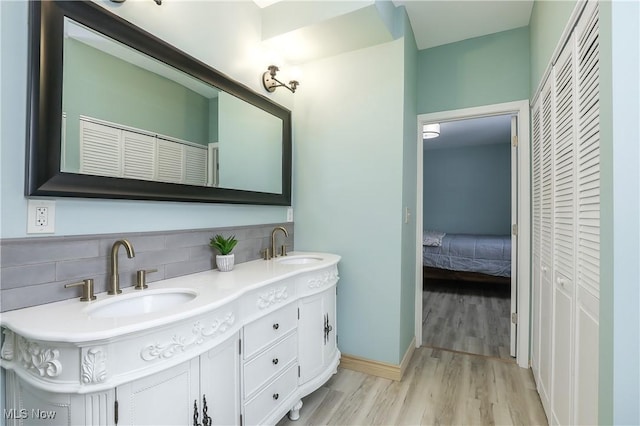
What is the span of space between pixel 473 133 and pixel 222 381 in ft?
17.6

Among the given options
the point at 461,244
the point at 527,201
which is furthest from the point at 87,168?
the point at 461,244

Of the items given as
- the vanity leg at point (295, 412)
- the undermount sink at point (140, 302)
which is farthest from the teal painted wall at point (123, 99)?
the vanity leg at point (295, 412)

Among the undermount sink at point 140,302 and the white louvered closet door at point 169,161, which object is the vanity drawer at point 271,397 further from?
the white louvered closet door at point 169,161

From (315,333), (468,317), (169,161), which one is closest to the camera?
(169,161)

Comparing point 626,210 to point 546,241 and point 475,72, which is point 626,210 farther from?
point 475,72

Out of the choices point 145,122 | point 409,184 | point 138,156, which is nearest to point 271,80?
point 145,122

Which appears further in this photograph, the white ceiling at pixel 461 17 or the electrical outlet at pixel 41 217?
the white ceiling at pixel 461 17

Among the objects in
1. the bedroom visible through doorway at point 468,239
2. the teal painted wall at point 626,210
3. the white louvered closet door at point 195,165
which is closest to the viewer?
the teal painted wall at point 626,210

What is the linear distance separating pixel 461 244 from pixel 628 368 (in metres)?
3.95

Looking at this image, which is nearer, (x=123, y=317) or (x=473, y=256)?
(x=123, y=317)

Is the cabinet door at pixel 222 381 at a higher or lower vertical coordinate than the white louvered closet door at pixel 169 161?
lower

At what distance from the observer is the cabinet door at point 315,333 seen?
1.79m

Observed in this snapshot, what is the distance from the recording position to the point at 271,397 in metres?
1.54

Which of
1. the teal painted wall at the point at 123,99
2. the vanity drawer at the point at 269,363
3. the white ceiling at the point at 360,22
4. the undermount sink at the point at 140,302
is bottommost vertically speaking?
the vanity drawer at the point at 269,363
